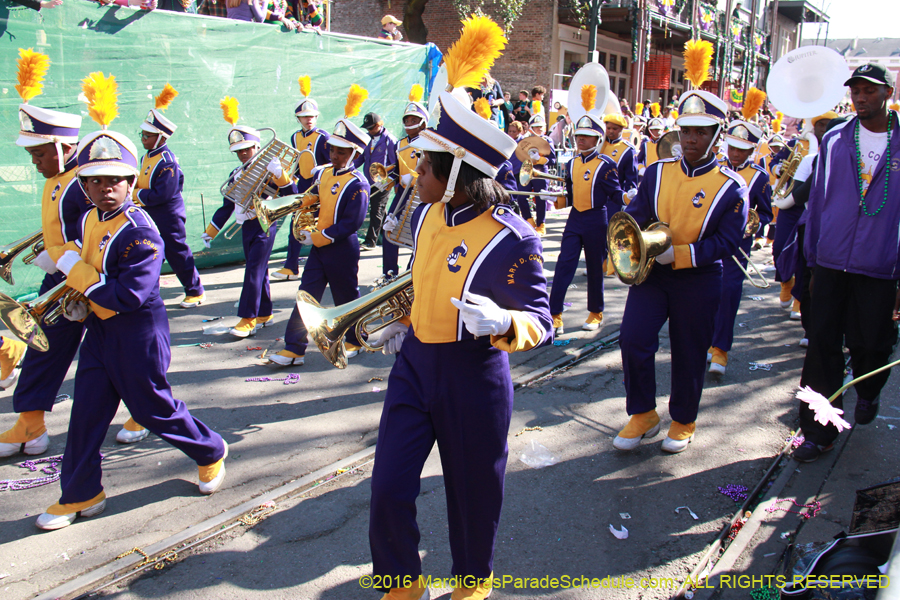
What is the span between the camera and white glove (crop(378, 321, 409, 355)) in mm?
3172

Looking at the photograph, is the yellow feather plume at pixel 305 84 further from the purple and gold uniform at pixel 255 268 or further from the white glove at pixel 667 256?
the white glove at pixel 667 256

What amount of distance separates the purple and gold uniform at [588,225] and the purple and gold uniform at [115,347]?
422cm

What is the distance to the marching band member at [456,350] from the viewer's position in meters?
2.54

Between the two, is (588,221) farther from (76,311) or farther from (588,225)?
(76,311)

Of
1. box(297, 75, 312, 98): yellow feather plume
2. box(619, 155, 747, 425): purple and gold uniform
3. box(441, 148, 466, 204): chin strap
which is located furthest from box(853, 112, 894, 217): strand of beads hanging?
box(297, 75, 312, 98): yellow feather plume

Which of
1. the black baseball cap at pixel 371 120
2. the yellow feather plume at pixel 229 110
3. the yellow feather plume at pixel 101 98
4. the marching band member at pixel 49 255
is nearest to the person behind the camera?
the yellow feather plume at pixel 101 98

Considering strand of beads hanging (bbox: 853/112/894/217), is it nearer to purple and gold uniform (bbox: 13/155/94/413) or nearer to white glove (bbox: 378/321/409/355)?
white glove (bbox: 378/321/409/355)

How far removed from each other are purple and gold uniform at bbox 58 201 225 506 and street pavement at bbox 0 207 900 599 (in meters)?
0.38

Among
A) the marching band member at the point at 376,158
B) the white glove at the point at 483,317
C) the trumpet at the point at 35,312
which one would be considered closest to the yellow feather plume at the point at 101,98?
the trumpet at the point at 35,312

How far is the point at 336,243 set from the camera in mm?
5863

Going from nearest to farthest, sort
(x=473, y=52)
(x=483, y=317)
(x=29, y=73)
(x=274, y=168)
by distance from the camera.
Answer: (x=483, y=317)
(x=473, y=52)
(x=29, y=73)
(x=274, y=168)

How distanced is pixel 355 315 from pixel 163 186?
5.04 m

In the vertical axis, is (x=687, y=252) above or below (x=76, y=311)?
above

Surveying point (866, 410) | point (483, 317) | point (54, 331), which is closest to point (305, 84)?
point (54, 331)
